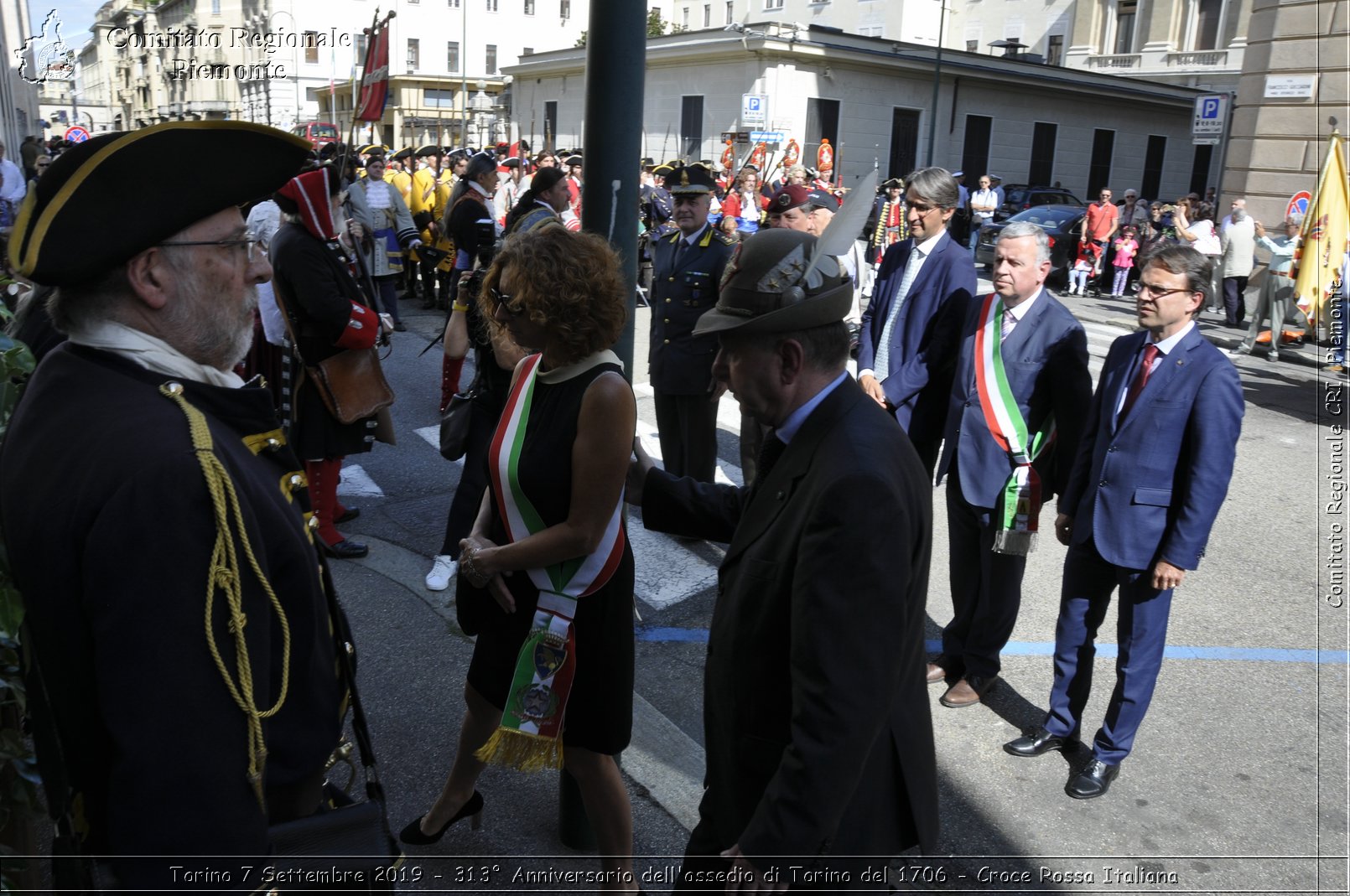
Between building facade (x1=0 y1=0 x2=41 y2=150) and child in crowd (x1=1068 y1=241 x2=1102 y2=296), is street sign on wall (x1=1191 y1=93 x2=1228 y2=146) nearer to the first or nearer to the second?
child in crowd (x1=1068 y1=241 x2=1102 y2=296)

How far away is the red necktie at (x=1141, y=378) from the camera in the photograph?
3.68 meters

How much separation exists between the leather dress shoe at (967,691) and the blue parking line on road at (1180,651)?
503mm

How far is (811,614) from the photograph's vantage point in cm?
188

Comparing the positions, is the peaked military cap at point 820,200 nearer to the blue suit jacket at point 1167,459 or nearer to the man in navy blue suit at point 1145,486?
the man in navy blue suit at point 1145,486

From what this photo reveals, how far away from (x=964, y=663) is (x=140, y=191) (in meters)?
4.00

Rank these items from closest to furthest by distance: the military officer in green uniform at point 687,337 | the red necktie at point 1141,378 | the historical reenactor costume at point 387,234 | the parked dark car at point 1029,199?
the red necktie at point 1141,378 < the military officer in green uniform at point 687,337 < the historical reenactor costume at point 387,234 < the parked dark car at point 1029,199

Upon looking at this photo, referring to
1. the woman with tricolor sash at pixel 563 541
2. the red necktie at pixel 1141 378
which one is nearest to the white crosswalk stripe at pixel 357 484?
the woman with tricolor sash at pixel 563 541

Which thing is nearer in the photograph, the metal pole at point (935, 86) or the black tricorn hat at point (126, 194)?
the black tricorn hat at point (126, 194)

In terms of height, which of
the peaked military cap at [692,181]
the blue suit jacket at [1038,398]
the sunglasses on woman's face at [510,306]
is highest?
the peaked military cap at [692,181]

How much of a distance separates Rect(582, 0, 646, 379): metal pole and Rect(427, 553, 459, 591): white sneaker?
103 inches

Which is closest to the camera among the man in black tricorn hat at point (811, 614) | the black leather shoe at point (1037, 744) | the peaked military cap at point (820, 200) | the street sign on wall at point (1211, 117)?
the man in black tricorn hat at point (811, 614)

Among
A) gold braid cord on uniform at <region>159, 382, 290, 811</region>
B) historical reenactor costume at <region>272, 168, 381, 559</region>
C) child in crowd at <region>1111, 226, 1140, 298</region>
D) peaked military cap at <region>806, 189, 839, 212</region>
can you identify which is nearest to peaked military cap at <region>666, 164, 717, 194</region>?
peaked military cap at <region>806, 189, 839, 212</region>

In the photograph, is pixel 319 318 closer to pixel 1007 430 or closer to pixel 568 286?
pixel 568 286

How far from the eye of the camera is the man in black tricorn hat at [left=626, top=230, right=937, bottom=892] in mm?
1861
